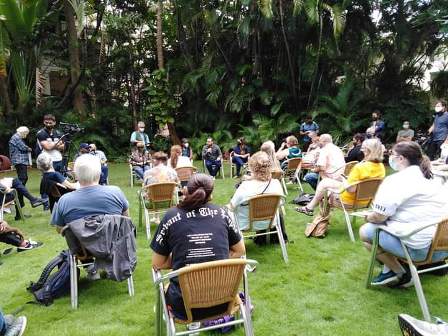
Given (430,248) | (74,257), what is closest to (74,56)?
(74,257)

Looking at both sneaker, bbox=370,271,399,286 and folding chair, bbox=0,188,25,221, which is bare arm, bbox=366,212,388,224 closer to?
sneaker, bbox=370,271,399,286

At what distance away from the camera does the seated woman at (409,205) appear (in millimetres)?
3143

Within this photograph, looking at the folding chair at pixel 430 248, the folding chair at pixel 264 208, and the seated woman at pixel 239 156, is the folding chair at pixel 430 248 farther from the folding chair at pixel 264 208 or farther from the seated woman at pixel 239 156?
the seated woman at pixel 239 156

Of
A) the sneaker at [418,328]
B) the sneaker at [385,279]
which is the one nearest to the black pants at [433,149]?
the sneaker at [385,279]

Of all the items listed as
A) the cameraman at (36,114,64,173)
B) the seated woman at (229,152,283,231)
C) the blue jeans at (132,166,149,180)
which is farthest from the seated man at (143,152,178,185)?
the blue jeans at (132,166,149,180)

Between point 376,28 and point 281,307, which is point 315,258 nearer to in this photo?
point 281,307

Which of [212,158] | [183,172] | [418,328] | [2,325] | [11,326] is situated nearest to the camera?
[418,328]

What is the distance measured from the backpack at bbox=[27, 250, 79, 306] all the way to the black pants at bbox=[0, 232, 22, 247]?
1.22m

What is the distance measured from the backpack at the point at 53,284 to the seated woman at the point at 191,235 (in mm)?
1447

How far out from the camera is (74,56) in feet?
51.7

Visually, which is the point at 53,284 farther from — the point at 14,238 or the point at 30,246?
the point at 30,246

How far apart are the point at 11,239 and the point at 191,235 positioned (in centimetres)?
337

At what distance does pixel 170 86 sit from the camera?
16.3m

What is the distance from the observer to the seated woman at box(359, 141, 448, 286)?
3.14m
